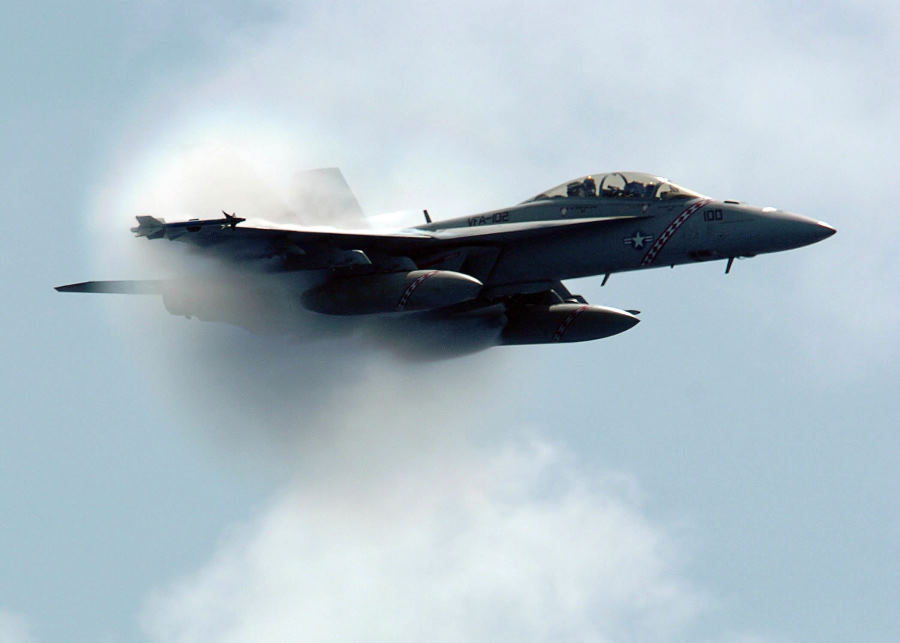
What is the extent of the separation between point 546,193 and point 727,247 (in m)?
3.76

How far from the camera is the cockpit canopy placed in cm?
3064

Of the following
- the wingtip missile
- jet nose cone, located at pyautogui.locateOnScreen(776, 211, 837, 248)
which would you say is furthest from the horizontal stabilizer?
jet nose cone, located at pyautogui.locateOnScreen(776, 211, 837, 248)

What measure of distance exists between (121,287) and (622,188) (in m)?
10.2

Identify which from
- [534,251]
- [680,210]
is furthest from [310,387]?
[680,210]

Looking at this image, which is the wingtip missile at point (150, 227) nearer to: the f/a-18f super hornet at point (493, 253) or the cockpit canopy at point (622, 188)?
the f/a-18f super hornet at point (493, 253)

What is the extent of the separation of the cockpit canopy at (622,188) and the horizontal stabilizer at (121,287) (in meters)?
8.29

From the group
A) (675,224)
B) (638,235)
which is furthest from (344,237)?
(675,224)

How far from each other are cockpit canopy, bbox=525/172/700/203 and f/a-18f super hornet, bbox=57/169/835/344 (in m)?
0.02

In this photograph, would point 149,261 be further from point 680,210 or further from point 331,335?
point 680,210

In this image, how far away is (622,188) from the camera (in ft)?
101

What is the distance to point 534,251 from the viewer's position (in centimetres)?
3142

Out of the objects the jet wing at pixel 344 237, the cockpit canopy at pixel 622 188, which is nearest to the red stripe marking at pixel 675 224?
the cockpit canopy at pixel 622 188

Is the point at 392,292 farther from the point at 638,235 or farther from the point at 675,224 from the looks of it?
the point at 675,224

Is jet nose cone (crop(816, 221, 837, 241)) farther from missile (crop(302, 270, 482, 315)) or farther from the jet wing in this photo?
missile (crop(302, 270, 482, 315))
